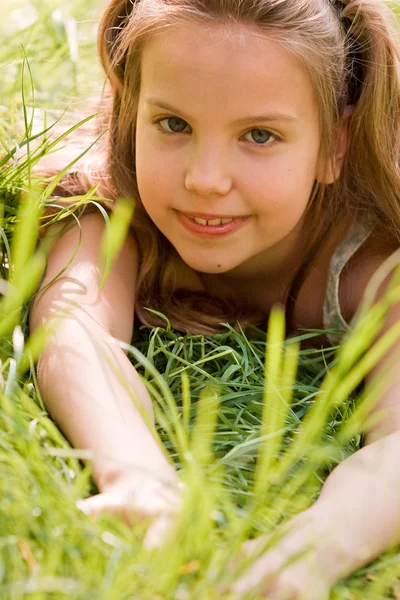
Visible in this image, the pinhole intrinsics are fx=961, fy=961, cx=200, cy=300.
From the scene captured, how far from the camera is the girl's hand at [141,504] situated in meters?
1.07

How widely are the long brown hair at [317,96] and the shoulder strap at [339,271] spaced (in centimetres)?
4

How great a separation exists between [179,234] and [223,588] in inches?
35.0

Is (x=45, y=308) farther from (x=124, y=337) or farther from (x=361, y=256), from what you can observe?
(x=361, y=256)

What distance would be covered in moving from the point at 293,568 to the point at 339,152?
0.99 metres

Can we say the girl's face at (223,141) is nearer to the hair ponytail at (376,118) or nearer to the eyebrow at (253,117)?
the eyebrow at (253,117)

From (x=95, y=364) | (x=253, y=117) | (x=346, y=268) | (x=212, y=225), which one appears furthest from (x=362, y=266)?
(x=95, y=364)

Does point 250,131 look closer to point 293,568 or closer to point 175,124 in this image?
point 175,124

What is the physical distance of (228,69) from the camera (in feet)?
5.07

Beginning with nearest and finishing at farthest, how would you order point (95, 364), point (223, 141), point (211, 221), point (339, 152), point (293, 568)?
point (293, 568) → point (95, 364) → point (223, 141) → point (211, 221) → point (339, 152)

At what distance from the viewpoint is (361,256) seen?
1.90 metres

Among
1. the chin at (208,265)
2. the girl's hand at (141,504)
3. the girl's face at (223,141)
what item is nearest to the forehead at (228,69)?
the girl's face at (223,141)

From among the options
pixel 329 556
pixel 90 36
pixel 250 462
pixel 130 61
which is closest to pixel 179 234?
pixel 130 61

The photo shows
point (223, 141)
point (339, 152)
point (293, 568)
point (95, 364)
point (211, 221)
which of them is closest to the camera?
point (293, 568)

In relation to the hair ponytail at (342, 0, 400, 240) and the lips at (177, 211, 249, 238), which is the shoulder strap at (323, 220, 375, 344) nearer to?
the hair ponytail at (342, 0, 400, 240)
